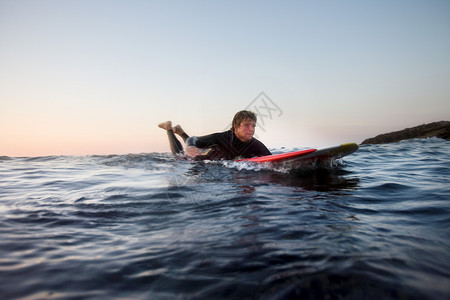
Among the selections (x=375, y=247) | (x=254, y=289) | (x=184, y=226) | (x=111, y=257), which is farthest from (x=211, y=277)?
(x=375, y=247)

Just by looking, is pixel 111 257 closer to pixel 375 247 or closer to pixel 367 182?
pixel 375 247

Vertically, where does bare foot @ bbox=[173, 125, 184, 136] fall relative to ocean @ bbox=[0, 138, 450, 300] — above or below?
above

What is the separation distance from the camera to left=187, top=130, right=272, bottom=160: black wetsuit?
25.1ft

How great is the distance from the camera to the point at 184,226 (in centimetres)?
268

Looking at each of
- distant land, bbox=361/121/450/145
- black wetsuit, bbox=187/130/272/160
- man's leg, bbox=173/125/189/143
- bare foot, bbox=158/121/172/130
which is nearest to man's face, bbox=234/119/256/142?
black wetsuit, bbox=187/130/272/160

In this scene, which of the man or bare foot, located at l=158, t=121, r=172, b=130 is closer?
the man

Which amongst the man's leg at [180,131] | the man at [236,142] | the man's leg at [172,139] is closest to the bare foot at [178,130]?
the man's leg at [180,131]

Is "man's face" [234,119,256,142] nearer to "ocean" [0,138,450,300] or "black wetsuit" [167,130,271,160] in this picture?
→ "black wetsuit" [167,130,271,160]

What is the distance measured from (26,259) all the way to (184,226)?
1288 mm

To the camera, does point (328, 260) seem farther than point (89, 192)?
No

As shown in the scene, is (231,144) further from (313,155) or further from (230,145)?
(313,155)

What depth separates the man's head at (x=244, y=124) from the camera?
23.6 feet

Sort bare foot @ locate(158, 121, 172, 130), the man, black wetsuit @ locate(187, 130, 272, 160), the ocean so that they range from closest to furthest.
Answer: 1. the ocean
2. the man
3. black wetsuit @ locate(187, 130, 272, 160)
4. bare foot @ locate(158, 121, 172, 130)

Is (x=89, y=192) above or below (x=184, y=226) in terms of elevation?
above
